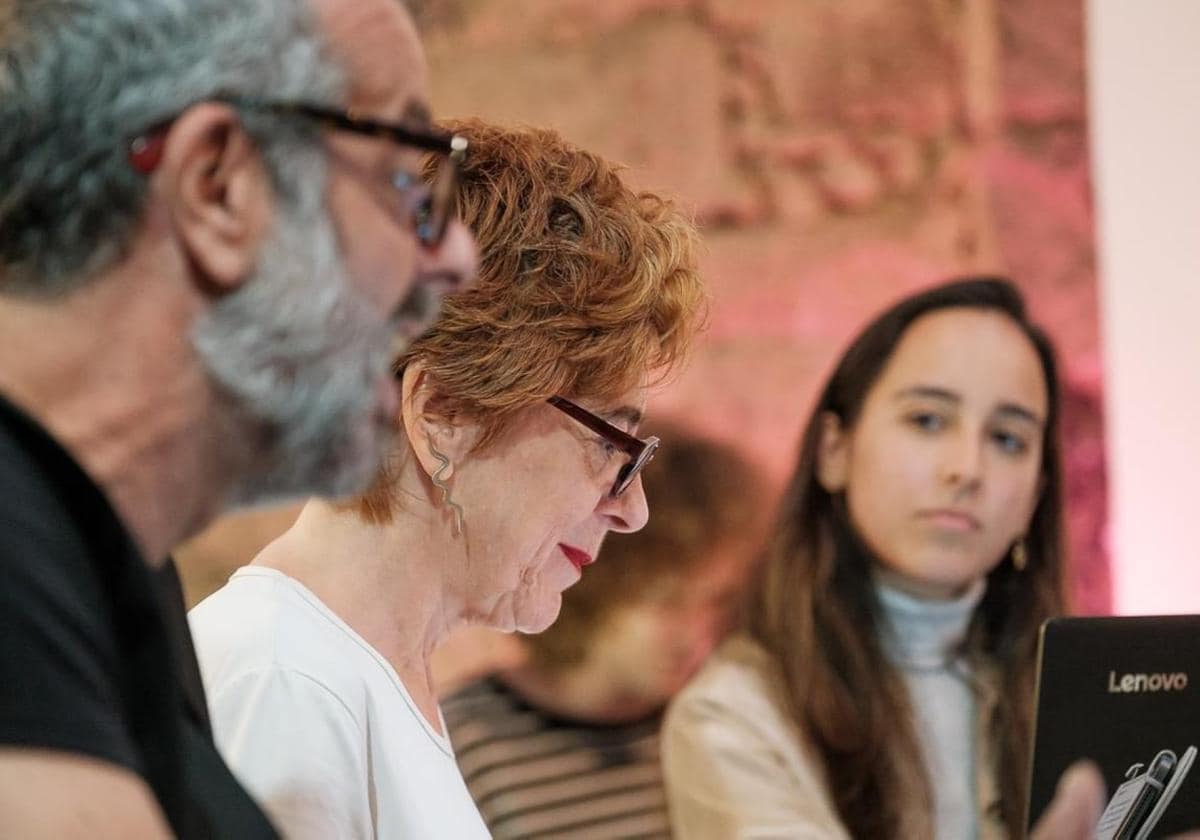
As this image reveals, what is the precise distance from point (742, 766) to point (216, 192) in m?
1.58

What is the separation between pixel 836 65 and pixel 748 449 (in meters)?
0.69

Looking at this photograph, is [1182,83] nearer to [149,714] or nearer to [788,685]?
[788,685]

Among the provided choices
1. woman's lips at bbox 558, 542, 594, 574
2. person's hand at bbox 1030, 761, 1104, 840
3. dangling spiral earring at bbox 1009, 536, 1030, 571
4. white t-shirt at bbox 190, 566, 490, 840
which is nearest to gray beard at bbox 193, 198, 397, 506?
white t-shirt at bbox 190, 566, 490, 840

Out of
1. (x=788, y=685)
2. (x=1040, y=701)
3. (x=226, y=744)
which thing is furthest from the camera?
(x=788, y=685)

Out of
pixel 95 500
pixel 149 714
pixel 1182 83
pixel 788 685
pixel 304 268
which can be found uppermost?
pixel 1182 83

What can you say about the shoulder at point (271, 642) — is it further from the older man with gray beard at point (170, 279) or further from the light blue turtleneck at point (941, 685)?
the light blue turtleneck at point (941, 685)

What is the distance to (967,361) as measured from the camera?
235 centimetres

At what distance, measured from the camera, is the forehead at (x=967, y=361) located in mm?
2344

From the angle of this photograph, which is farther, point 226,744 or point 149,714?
point 226,744

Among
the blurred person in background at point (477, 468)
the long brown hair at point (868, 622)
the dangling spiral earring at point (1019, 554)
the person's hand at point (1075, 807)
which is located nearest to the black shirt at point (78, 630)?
the blurred person in background at point (477, 468)

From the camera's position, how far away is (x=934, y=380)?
234 centimetres

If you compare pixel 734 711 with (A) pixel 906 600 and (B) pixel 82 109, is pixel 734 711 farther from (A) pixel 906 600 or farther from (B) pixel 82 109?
(B) pixel 82 109

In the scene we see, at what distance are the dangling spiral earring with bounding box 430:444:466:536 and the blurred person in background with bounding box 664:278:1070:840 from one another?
984mm

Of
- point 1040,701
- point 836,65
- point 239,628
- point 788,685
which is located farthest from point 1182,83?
A: point 239,628
